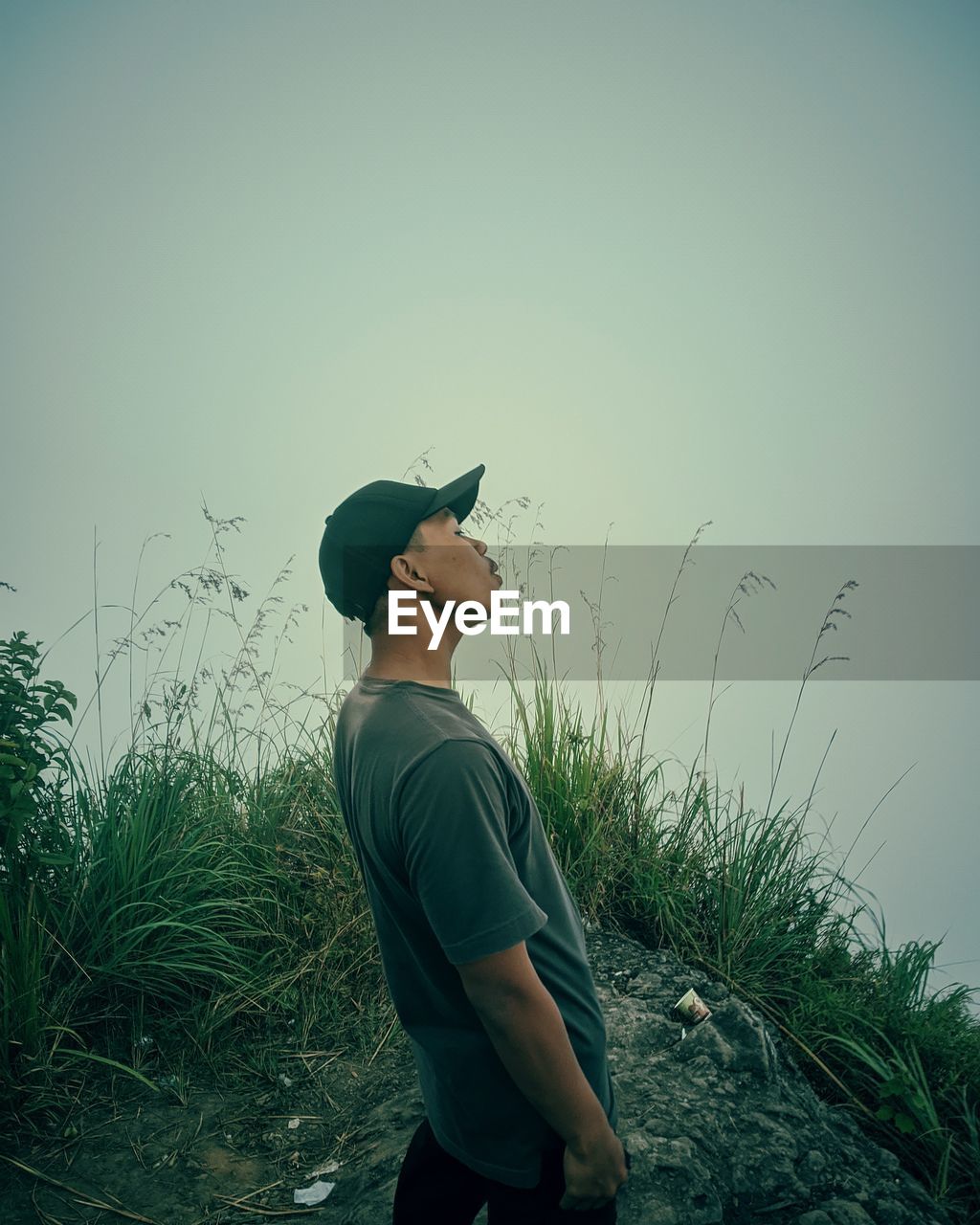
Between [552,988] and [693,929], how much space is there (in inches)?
93.3

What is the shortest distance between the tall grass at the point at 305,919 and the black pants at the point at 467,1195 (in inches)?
73.5

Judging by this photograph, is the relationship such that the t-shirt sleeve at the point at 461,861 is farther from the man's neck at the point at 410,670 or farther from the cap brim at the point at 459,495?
the cap brim at the point at 459,495

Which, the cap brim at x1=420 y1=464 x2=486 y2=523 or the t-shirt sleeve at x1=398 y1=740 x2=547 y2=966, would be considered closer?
the t-shirt sleeve at x1=398 y1=740 x2=547 y2=966

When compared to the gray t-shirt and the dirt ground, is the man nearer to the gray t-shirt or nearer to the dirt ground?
the gray t-shirt

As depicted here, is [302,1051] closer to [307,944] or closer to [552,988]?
[307,944]

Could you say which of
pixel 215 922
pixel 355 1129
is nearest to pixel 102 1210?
pixel 355 1129

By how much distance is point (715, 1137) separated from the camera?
8.73 feet

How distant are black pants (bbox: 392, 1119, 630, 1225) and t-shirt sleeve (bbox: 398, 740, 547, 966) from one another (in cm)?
48

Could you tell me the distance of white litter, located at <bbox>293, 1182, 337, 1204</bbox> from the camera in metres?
2.73

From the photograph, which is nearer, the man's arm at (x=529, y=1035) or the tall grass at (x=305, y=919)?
the man's arm at (x=529, y=1035)

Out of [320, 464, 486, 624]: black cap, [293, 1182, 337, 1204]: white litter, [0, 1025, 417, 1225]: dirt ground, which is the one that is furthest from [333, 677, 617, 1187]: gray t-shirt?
[0, 1025, 417, 1225]: dirt ground

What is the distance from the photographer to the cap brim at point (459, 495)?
1.76 meters

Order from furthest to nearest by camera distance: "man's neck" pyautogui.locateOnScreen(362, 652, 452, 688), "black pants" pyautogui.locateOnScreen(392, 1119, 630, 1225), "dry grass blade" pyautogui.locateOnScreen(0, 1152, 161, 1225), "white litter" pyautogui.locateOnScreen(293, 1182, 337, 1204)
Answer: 1. "white litter" pyautogui.locateOnScreen(293, 1182, 337, 1204)
2. "dry grass blade" pyautogui.locateOnScreen(0, 1152, 161, 1225)
3. "man's neck" pyautogui.locateOnScreen(362, 652, 452, 688)
4. "black pants" pyautogui.locateOnScreen(392, 1119, 630, 1225)

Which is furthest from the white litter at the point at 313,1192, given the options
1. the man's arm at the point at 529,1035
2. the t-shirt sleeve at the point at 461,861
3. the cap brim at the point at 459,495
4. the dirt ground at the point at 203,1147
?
the cap brim at the point at 459,495
